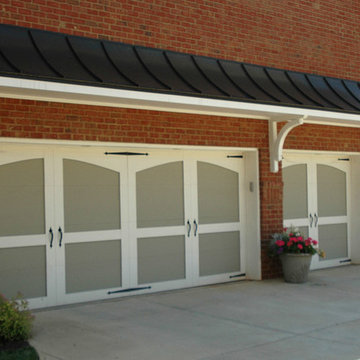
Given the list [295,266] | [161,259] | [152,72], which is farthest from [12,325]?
[295,266]

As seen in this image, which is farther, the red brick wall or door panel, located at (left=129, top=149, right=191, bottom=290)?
door panel, located at (left=129, top=149, right=191, bottom=290)

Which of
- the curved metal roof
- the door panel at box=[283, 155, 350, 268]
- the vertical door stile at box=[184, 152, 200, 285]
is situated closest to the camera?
the curved metal roof

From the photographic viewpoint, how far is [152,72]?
782cm

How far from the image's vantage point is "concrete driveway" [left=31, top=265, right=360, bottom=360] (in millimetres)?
5973

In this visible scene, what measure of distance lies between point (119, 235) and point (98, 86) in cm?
273

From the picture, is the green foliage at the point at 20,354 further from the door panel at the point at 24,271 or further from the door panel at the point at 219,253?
the door panel at the point at 219,253

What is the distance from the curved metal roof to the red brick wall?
15.1 inches

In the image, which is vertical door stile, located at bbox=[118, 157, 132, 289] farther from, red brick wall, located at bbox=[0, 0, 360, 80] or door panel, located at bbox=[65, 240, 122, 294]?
red brick wall, located at bbox=[0, 0, 360, 80]

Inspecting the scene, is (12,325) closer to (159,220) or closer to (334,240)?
(159,220)

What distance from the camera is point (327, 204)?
11766 millimetres

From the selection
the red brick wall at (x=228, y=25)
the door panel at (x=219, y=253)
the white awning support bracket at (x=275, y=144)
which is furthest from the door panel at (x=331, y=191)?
the door panel at (x=219, y=253)

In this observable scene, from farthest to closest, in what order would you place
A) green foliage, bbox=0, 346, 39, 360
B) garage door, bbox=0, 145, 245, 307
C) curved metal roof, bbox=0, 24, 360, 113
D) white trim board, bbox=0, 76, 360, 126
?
garage door, bbox=0, 145, 245, 307 → curved metal roof, bbox=0, 24, 360, 113 → white trim board, bbox=0, 76, 360, 126 → green foliage, bbox=0, 346, 39, 360

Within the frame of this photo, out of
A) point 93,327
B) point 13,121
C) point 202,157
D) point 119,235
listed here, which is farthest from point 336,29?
point 93,327

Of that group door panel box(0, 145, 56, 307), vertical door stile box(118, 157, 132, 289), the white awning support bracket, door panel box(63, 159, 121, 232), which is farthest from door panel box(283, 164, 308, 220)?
door panel box(0, 145, 56, 307)
